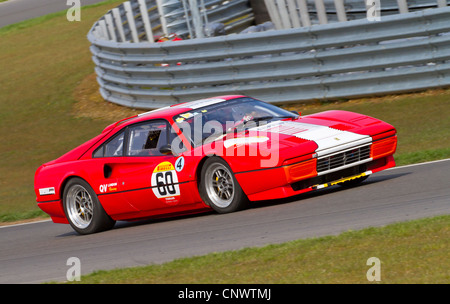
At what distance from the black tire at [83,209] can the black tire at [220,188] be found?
154 centimetres

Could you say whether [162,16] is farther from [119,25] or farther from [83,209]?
[83,209]

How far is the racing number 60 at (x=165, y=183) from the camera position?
810 centimetres

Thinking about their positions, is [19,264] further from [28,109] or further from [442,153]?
[28,109]

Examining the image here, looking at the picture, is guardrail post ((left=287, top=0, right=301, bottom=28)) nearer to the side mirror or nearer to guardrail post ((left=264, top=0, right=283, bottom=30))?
guardrail post ((left=264, top=0, right=283, bottom=30))

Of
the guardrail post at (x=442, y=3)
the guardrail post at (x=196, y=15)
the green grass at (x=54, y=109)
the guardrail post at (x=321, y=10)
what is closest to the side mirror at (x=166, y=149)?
the green grass at (x=54, y=109)

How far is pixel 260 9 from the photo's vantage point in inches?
869

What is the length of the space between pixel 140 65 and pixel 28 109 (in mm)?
3667

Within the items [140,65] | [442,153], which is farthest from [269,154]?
[140,65]

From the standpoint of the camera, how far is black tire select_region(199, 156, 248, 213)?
303 inches

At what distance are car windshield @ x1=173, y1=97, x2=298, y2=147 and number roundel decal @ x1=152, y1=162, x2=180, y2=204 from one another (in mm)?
390

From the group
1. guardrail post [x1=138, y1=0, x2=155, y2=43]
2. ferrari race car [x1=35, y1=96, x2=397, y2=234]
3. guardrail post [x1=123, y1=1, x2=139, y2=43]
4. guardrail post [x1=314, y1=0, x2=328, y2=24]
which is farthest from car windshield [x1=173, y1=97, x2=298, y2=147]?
guardrail post [x1=123, y1=1, x2=139, y2=43]

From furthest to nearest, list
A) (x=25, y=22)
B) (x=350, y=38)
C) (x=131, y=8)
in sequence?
(x=25, y=22) → (x=131, y=8) → (x=350, y=38)

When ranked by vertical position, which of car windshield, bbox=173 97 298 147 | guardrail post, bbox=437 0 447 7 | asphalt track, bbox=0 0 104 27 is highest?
asphalt track, bbox=0 0 104 27

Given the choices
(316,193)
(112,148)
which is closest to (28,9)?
(112,148)
